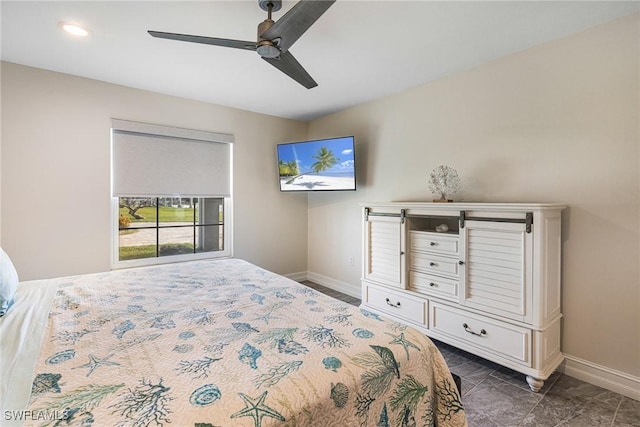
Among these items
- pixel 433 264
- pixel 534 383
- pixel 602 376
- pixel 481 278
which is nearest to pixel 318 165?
pixel 433 264

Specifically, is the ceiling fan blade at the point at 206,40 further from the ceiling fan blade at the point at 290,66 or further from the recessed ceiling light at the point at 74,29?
the recessed ceiling light at the point at 74,29

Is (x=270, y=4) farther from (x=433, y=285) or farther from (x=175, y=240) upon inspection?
(x=175, y=240)

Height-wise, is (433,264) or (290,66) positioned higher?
(290,66)

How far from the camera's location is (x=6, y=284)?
5.16 feet

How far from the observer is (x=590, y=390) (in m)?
2.05

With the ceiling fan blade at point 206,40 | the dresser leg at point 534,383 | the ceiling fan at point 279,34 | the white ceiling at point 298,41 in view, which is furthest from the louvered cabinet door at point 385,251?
the ceiling fan blade at point 206,40

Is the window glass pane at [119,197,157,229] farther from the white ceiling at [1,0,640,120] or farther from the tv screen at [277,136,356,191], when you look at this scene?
the tv screen at [277,136,356,191]

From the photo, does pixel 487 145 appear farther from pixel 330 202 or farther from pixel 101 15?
pixel 101 15

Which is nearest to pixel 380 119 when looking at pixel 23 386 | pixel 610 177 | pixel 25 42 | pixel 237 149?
pixel 237 149

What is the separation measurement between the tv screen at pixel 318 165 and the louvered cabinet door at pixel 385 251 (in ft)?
2.58

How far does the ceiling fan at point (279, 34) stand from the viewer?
1366mm

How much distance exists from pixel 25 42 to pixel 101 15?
88 cm

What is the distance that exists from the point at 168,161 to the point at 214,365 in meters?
2.97

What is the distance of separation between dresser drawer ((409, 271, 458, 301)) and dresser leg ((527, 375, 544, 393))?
0.66m
